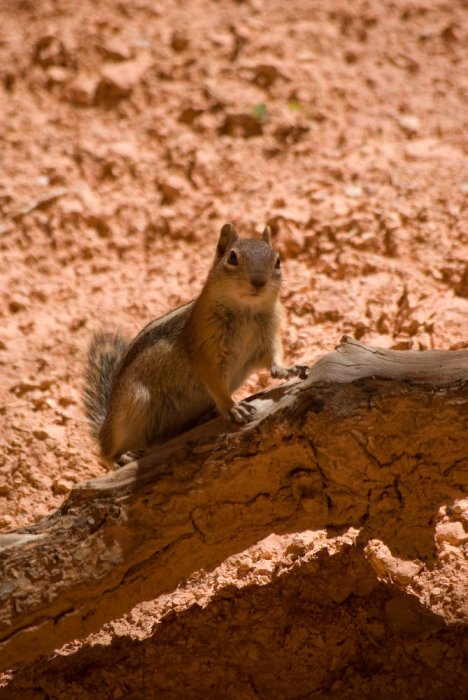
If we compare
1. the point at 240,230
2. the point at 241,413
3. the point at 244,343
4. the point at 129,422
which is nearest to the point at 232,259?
the point at 244,343

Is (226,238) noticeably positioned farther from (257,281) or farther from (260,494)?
(260,494)

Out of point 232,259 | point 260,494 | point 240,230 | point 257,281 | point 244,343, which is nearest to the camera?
point 260,494

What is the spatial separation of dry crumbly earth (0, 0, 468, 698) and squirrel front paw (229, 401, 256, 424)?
0.75 metres

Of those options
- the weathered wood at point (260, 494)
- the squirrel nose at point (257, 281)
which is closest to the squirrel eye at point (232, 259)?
the squirrel nose at point (257, 281)

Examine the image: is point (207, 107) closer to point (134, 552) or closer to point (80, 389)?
point (80, 389)

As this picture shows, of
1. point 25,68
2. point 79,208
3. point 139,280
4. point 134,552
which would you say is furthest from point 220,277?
point 25,68

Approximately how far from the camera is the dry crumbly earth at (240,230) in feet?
9.32

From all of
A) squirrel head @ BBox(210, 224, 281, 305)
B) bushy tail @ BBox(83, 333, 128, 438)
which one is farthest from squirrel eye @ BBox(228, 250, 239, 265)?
bushy tail @ BBox(83, 333, 128, 438)

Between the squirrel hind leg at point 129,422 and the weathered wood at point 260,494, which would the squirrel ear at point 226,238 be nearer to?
the squirrel hind leg at point 129,422

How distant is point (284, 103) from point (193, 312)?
2.74m

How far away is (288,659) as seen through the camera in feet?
9.21

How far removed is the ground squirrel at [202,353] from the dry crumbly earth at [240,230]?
1.98 feet

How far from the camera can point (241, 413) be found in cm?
269

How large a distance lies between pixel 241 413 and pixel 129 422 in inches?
30.4
